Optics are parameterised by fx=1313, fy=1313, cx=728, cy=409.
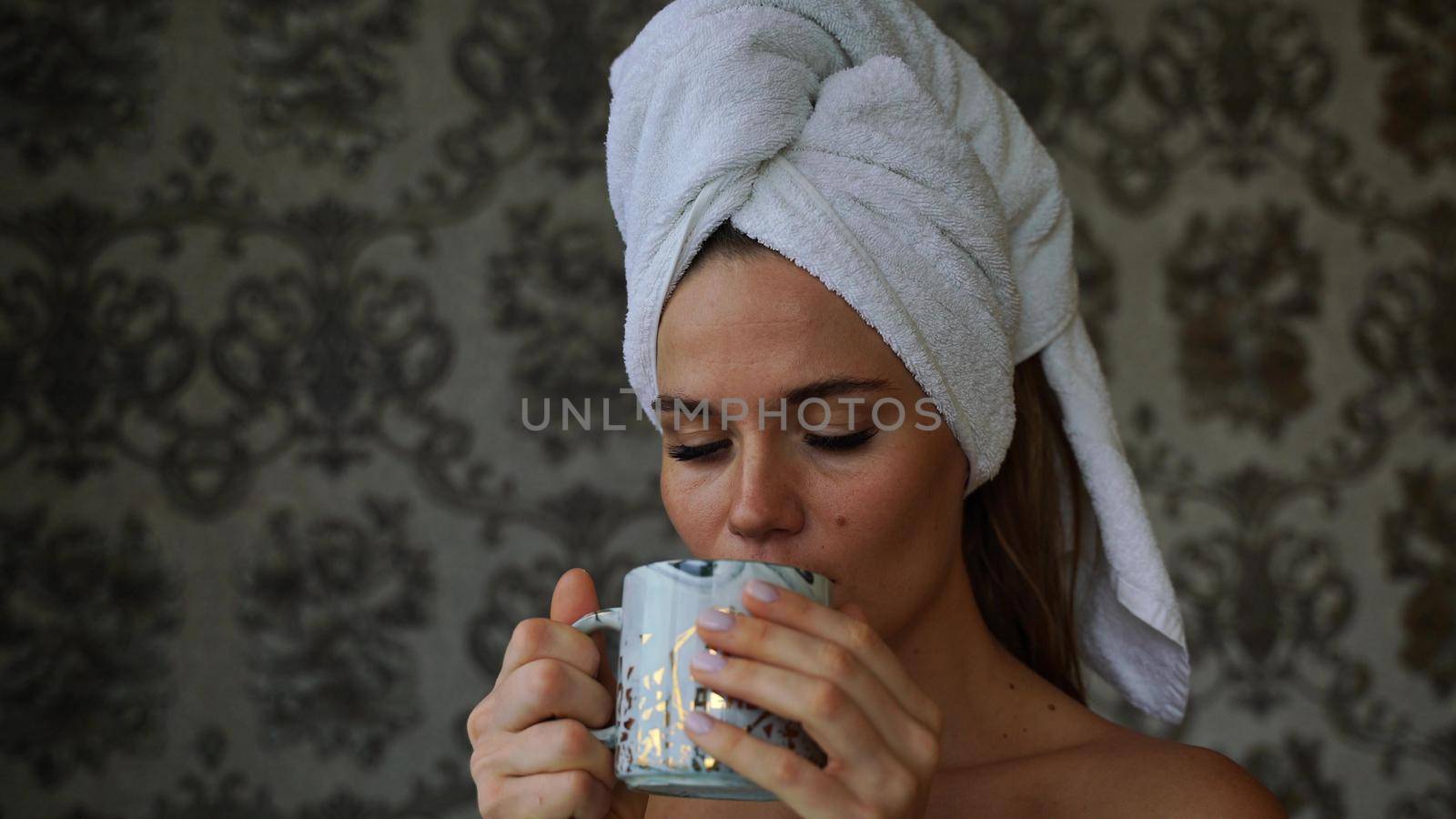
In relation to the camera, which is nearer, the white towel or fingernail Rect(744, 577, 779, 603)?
fingernail Rect(744, 577, 779, 603)

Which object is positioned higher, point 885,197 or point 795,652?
point 885,197

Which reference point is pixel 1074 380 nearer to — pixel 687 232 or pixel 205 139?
pixel 687 232

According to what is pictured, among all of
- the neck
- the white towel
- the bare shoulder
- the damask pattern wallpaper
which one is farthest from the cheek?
the damask pattern wallpaper

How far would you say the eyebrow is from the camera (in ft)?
3.21

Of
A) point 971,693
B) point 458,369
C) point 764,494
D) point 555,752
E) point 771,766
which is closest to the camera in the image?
point 771,766

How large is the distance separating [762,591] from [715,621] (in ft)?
0.10

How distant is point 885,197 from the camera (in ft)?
3.36

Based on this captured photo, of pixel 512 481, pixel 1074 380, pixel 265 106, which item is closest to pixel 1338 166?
pixel 1074 380

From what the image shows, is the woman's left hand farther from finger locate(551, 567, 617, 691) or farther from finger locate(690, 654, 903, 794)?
finger locate(551, 567, 617, 691)

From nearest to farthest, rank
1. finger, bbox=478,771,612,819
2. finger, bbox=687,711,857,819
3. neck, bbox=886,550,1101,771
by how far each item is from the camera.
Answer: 1. finger, bbox=687,711,857,819
2. finger, bbox=478,771,612,819
3. neck, bbox=886,550,1101,771

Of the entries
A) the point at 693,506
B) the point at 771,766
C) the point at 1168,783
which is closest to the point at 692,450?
the point at 693,506

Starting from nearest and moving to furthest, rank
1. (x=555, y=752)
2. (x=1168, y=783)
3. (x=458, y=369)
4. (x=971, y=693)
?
(x=555, y=752), (x=1168, y=783), (x=971, y=693), (x=458, y=369)

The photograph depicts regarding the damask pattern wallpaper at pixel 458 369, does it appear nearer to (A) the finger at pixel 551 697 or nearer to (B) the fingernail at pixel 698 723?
(A) the finger at pixel 551 697

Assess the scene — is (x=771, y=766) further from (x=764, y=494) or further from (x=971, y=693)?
(x=971, y=693)
